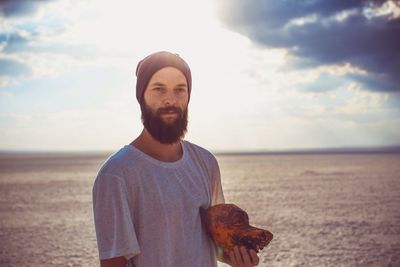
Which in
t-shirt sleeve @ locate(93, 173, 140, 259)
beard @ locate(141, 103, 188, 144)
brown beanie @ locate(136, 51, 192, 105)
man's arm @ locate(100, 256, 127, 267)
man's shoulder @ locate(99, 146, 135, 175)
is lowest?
man's arm @ locate(100, 256, 127, 267)

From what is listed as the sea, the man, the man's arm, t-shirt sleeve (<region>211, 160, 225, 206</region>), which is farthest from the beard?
the sea

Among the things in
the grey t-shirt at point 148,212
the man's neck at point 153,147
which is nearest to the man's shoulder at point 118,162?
the grey t-shirt at point 148,212

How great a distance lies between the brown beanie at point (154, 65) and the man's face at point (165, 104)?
16mm

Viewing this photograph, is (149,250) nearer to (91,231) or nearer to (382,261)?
(382,261)

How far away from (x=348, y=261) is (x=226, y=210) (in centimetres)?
625

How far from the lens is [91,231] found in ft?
33.8

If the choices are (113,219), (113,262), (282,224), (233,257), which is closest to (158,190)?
(113,219)

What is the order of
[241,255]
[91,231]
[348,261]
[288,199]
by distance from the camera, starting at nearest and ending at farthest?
[241,255]
[348,261]
[91,231]
[288,199]

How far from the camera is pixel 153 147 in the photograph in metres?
2.10

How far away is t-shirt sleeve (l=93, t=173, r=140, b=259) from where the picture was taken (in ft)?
6.04

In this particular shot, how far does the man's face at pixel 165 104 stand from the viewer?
6.72 feet

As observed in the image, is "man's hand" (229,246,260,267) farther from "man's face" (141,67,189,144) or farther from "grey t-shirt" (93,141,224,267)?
"man's face" (141,67,189,144)

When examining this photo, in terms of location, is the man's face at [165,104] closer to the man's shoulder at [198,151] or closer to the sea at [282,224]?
the man's shoulder at [198,151]

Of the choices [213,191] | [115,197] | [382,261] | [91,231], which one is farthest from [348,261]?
[115,197]
